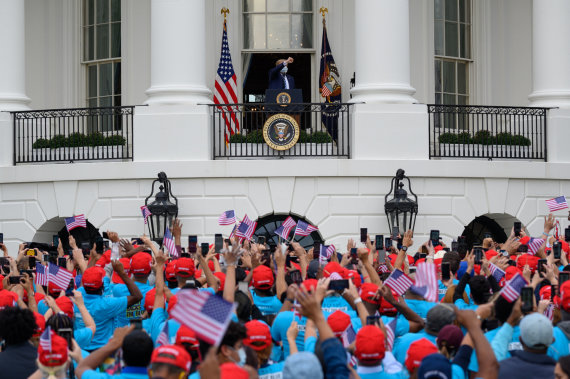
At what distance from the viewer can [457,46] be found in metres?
27.3

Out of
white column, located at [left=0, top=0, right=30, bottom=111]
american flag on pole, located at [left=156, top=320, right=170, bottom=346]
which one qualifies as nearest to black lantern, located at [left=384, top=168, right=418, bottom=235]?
white column, located at [left=0, top=0, right=30, bottom=111]

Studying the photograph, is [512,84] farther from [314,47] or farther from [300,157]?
[300,157]

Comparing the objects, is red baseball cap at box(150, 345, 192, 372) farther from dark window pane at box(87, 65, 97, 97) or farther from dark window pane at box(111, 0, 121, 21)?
dark window pane at box(87, 65, 97, 97)

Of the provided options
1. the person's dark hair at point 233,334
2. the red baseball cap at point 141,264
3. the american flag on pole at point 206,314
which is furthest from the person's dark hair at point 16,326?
the red baseball cap at point 141,264

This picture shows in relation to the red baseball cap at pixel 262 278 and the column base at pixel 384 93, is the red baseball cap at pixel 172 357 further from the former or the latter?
the column base at pixel 384 93

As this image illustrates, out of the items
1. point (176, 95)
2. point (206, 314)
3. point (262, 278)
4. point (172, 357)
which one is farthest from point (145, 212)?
point (206, 314)

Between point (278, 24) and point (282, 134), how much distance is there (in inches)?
172

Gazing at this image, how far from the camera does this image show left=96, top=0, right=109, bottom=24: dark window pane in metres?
27.1

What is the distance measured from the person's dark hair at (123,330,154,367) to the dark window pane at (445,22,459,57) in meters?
20.2

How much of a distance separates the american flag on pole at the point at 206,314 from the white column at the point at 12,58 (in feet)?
59.5

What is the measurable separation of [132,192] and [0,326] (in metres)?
14.3

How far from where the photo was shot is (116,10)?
26891 mm

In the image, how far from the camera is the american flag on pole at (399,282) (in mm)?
10430

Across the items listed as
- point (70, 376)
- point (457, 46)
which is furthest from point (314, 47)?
point (70, 376)
